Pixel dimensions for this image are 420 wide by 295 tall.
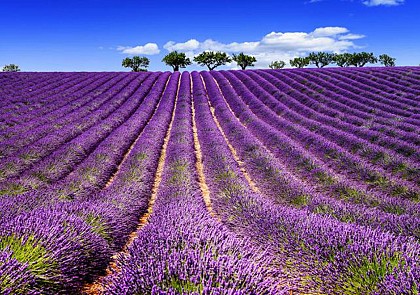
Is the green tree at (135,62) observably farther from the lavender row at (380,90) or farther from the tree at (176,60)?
the lavender row at (380,90)

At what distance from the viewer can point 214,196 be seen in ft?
21.8

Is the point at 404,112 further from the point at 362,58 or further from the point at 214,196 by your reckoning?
the point at 362,58

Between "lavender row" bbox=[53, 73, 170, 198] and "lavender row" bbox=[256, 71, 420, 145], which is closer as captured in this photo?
"lavender row" bbox=[53, 73, 170, 198]

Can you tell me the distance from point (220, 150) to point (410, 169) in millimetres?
4923

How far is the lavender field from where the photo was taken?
2.64 meters

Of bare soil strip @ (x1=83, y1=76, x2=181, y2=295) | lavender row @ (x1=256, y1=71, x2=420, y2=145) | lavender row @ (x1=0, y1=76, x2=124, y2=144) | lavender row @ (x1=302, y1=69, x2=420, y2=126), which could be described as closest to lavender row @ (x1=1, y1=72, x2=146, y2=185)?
lavender row @ (x1=0, y1=76, x2=124, y2=144)

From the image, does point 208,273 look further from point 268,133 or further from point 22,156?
point 268,133

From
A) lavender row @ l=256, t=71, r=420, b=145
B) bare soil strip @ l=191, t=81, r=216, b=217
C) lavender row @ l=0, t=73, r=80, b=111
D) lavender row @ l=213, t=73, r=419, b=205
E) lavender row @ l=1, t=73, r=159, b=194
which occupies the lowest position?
bare soil strip @ l=191, t=81, r=216, b=217

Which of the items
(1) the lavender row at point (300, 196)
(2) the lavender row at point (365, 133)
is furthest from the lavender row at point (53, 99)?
(2) the lavender row at point (365, 133)

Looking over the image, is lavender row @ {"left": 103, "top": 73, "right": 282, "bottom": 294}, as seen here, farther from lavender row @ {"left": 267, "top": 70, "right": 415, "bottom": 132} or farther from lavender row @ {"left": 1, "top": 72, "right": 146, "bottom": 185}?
lavender row @ {"left": 267, "top": 70, "right": 415, "bottom": 132}

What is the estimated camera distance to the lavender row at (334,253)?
2.51 metres

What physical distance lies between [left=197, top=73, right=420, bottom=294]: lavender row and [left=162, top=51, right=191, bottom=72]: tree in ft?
173

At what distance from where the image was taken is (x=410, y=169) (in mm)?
8180

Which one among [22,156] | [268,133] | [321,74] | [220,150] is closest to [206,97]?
[321,74]
